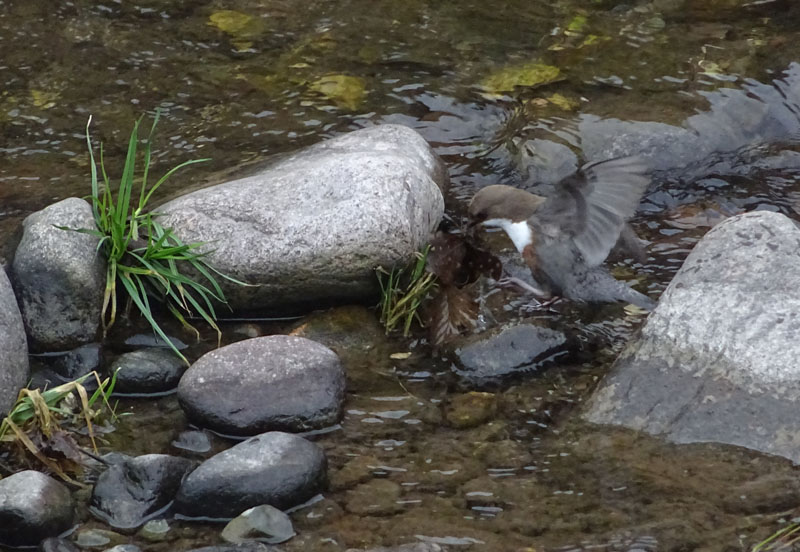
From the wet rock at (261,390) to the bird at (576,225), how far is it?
163cm

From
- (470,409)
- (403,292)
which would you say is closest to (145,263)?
(403,292)

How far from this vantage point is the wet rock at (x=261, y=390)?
4.71 m

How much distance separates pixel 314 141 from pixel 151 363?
9.38 ft

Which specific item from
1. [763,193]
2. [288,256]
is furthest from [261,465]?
[763,193]

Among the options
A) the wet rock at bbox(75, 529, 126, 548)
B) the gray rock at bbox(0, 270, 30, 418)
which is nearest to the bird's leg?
the gray rock at bbox(0, 270, 30, 418)

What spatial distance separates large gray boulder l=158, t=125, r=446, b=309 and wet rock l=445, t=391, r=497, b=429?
2.97 ft

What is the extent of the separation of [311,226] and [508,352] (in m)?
1.19

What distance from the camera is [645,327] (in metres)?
4.87

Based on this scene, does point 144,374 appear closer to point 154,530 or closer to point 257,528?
point 154,530

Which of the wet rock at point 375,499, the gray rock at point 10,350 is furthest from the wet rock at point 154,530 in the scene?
the gray rock at point 10,350

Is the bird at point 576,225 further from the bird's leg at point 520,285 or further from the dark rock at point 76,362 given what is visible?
the dark rock at point 76,362

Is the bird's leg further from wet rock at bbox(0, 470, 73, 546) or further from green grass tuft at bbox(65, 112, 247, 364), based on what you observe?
wet rock at bbox(0, 470, 73, 546)

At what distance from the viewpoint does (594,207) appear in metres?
5.68

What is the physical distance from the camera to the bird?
18.2 feet
